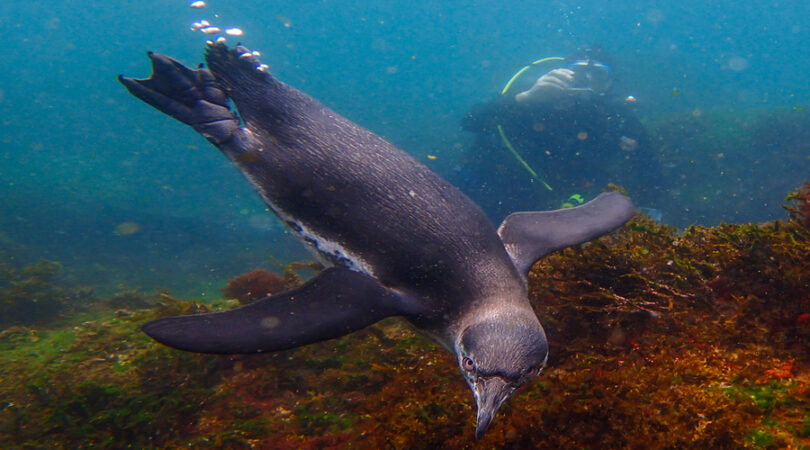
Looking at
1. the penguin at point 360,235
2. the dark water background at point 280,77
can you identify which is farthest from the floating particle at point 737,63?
the penguin at point 360,235

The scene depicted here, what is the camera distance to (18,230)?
76.8ft

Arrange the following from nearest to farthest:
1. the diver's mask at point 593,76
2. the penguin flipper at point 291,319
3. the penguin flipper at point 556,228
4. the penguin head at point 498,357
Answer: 1. the penguin head at point 498,357
2. the penguin flipper at point 291,319
3. the penguin flipper at point 556,228
4. the diver's mask at point 593,76

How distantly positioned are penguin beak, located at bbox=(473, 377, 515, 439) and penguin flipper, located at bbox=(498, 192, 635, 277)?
3.77ft

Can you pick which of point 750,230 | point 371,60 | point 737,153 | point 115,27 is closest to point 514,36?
point 371,60

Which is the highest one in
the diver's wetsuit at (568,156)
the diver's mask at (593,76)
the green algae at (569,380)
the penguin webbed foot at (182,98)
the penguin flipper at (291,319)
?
the penguin webbed foot at (182,98)

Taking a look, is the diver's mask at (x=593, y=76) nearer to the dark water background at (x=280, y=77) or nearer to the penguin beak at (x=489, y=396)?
the dark water background at (x=280, y=77)

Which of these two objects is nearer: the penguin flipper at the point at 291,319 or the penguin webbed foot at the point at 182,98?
the penguin flipper at the point at 291,319

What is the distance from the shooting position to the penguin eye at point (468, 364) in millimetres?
2496

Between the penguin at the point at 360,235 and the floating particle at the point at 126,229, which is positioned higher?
the penguin at the point at 360,235

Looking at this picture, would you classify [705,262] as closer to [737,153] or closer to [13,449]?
[13,449]

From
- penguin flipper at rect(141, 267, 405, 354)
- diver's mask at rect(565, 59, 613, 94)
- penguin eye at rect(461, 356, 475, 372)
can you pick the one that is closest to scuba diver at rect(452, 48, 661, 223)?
diver's mask at rect(565, 59, 613, 94)

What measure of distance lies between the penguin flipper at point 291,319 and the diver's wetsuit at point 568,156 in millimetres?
14004

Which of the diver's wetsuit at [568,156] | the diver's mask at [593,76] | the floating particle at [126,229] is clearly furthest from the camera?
the floating particle at [126,229]

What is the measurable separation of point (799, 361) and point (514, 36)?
144674mm
